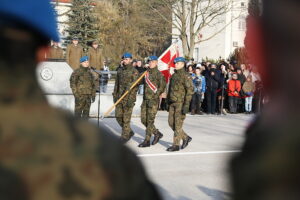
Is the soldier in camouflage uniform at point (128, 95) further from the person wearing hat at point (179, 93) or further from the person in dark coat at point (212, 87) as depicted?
the person in dark coat at point (212, 87)

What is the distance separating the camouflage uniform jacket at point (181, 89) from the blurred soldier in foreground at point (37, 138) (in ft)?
24.8

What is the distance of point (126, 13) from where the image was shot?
127 feet

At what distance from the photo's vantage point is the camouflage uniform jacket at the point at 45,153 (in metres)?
0.97

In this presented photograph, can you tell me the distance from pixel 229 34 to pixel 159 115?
26405 mm

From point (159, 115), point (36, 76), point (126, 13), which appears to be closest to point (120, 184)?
point (36, 76)

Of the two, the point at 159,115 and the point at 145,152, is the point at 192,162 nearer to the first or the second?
the point at 145,152

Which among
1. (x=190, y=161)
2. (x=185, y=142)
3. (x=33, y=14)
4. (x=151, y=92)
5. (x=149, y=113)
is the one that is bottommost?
(x=190, y=161)

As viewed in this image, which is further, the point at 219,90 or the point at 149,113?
the point at 219,90

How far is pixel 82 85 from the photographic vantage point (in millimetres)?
10203

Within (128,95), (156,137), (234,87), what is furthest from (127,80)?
(234,87)

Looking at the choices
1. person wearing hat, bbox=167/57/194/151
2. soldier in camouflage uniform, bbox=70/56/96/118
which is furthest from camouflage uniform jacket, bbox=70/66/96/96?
person wearing hat, bbox=167/57/194/151

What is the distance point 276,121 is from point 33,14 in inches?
21.4

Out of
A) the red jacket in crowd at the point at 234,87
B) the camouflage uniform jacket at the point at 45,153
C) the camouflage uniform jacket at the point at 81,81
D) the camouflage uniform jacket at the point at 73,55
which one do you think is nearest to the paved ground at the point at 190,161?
the camouflage uniform jacket at the point at 81,81

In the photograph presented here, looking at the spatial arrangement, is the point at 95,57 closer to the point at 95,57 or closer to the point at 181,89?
the point at 95,57
